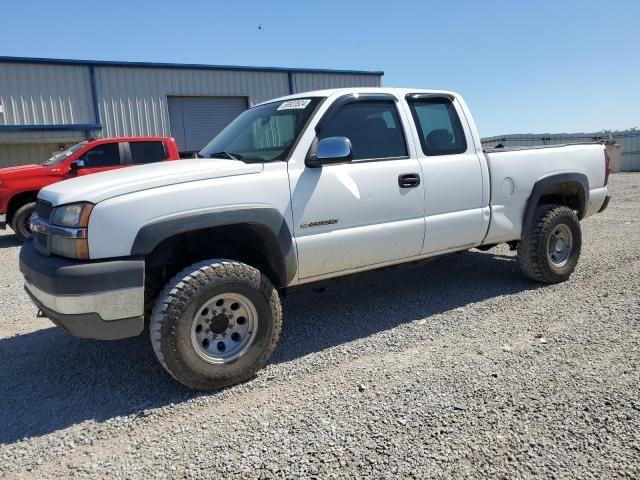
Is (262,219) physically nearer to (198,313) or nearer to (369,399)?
(198,313)

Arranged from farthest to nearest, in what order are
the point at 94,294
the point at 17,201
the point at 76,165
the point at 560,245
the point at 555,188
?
the point at 76,165 → the point at 17,201 → the point at 560,245 → the point at 555,188 → the point at 94,294

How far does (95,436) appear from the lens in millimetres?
2947

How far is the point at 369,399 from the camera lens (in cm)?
319

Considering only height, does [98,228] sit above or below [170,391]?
above

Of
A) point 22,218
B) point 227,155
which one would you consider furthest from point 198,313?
point 22,218

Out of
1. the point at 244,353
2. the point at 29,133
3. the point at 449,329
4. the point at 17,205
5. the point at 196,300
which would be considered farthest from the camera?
the point at 29,133

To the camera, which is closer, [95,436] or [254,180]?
[95,436]

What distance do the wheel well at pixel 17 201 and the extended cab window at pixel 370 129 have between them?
306 inches

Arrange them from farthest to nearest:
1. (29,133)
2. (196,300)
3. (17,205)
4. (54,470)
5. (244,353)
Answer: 1. (29,133)
2. (17,205)
3. (244,353)
4. (196,300)
5. (54,470)

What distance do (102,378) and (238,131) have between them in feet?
7.36

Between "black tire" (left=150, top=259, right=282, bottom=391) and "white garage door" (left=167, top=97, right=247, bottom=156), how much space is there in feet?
54.4

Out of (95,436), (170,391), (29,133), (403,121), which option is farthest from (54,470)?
(29,133)

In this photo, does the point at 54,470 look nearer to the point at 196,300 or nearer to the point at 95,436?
the point at 95,436

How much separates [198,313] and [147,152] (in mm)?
7960
